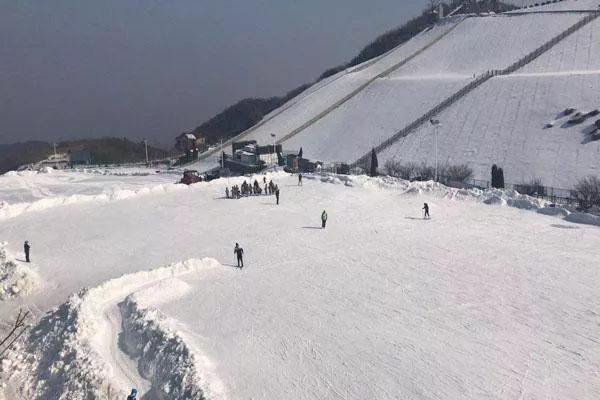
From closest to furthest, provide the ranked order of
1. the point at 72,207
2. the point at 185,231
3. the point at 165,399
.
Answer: the point at 165,399, the point at 185,231, the point at 72,207

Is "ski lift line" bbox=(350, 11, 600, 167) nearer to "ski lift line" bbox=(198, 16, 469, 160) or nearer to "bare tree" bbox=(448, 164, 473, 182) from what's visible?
"bare tree" bbox=(448, 164, 473, 182)

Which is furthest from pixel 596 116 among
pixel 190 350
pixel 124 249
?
pixel 190 350

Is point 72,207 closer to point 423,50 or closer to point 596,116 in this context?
point 596,116

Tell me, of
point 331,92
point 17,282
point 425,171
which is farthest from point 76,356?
point 331,92

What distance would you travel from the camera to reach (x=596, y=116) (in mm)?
39031

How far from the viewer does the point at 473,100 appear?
1943 inches

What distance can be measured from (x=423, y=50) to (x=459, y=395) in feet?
231

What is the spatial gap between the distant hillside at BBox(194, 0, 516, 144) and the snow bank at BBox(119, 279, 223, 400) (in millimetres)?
67825

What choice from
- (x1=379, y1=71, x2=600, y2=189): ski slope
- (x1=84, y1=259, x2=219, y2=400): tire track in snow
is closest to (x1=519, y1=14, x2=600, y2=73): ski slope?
(x1=379, y1=71, x2=600, y2=189): ski slope

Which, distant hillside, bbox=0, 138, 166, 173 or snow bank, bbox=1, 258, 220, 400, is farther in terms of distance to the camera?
distant hillside, bbox=0, 138, 166, 173

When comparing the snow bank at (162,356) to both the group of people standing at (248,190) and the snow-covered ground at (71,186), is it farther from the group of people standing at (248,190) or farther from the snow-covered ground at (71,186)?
the snow-covered ground at (71,186)

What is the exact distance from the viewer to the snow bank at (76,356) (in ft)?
36.2

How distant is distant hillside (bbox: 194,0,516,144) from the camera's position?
9106 cm

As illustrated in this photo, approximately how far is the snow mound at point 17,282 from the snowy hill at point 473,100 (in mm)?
27123
